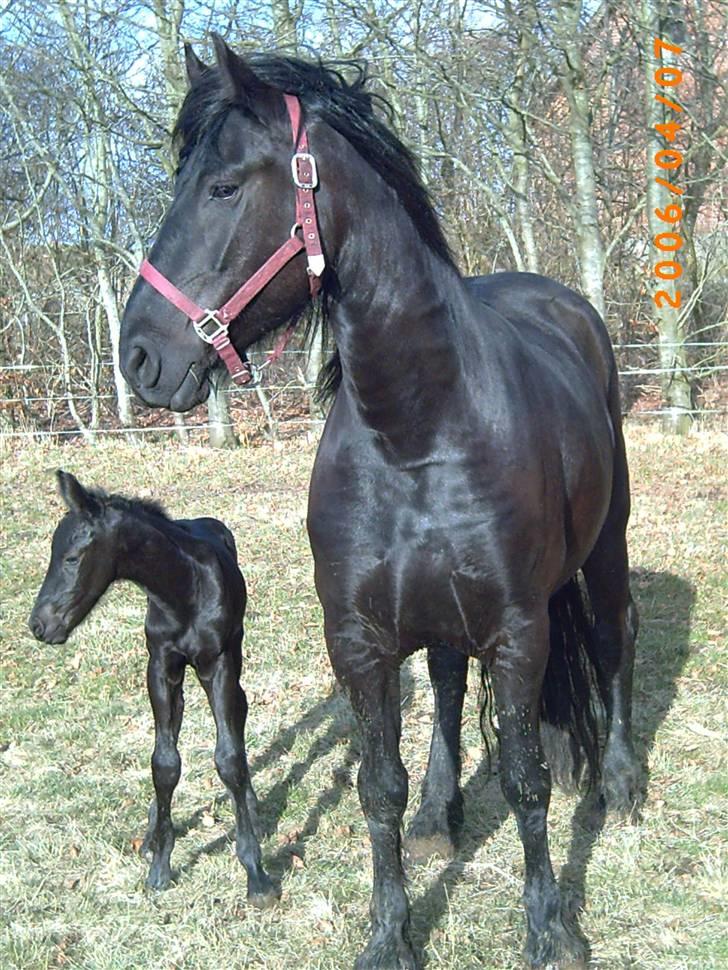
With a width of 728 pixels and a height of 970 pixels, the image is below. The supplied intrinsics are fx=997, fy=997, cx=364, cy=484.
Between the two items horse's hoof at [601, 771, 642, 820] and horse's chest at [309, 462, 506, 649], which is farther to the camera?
horse's hoof at [601, 771, 642, 820]

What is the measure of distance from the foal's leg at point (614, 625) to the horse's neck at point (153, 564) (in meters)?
1.71

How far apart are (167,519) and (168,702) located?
0.69m

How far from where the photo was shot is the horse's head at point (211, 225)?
7.56ft

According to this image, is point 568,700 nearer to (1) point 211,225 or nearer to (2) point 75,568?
(2) point 75,568

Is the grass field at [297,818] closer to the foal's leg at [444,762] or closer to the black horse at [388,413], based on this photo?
the foal's leg at [444,762]

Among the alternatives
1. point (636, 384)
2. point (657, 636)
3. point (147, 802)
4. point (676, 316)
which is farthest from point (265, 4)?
point (147, 802)

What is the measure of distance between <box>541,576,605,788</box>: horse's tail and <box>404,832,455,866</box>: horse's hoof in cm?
56

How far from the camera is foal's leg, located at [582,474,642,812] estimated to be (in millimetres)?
4219

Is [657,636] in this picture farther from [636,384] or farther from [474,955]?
[636,384]

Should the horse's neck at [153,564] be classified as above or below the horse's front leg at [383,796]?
above

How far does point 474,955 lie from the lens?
313 cm

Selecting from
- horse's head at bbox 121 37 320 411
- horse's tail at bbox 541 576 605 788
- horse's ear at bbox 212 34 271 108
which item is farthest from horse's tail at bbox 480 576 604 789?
horse's ear at bbox 212 34 271 108

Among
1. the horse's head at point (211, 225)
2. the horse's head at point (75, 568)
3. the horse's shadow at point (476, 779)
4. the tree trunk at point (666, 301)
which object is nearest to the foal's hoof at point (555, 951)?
the horse's shadow at point (476, 779)

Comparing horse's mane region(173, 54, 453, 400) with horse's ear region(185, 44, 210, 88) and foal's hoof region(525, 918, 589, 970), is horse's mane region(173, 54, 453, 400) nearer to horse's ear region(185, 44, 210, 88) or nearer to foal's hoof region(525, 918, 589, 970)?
horse's ear region(185, 44, 210, 88)
